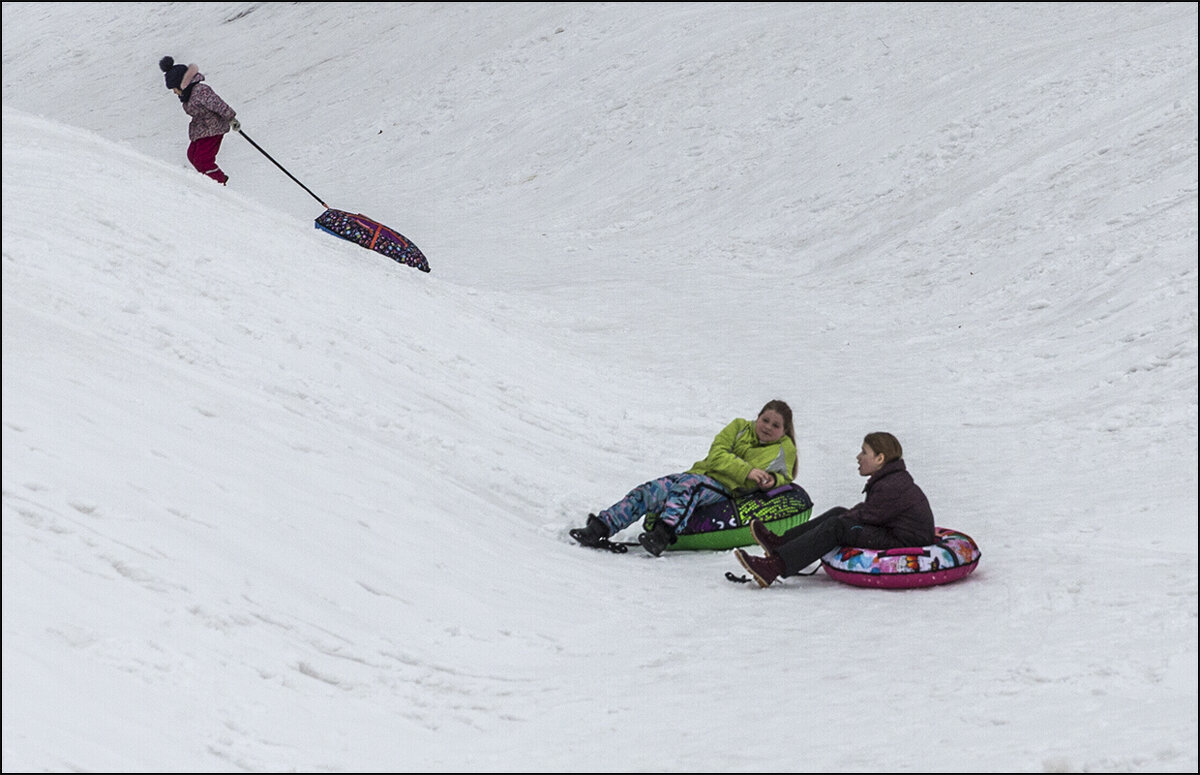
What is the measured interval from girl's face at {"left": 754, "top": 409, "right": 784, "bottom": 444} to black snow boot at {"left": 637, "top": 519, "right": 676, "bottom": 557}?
922 millimetres

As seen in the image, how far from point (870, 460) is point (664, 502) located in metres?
1.43

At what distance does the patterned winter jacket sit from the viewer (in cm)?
1422

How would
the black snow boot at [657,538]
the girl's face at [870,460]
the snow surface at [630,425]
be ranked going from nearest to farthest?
the snow surface at [630,425] → the girl's face at [870,460] → the black snow boot at [657,538]

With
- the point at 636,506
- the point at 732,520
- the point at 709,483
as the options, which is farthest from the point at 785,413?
the point at 636,506

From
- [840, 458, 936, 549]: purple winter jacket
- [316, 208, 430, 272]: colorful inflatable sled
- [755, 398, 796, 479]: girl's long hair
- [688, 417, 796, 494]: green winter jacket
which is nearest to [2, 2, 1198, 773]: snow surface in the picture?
[840, 458, 936, 549]: purple winter jacket

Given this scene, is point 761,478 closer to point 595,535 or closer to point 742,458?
point 742,458

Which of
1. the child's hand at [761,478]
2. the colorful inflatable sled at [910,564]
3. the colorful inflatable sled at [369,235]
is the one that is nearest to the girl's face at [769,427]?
the child's hand at [761,478]

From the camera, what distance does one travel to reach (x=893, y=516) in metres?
7.22

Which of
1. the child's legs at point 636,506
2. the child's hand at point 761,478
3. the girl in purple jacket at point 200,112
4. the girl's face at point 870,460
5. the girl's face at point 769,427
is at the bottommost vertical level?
the child's legs at point 636,506

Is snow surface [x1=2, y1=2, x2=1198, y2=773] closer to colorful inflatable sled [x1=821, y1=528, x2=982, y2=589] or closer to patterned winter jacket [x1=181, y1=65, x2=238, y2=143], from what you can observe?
colorful inflatable sled [x1=821, y1=528, x2=982, y2=589]

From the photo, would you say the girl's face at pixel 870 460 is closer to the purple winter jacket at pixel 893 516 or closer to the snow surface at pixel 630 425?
the purple winter jacket at pixel 893 516

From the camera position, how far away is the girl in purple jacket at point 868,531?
718cm

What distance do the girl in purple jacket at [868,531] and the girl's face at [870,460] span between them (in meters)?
0.04

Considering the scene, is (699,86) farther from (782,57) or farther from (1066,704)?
(1066,704)
